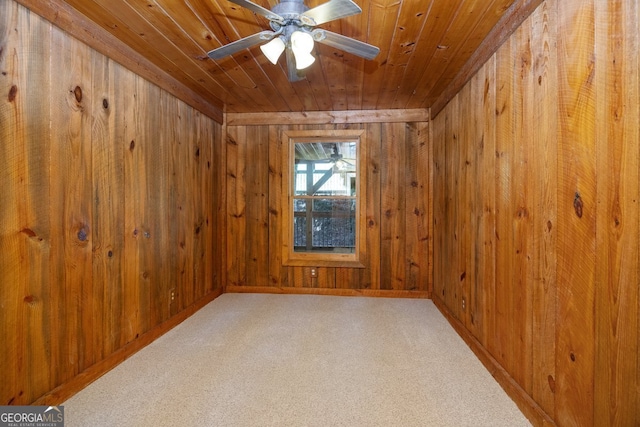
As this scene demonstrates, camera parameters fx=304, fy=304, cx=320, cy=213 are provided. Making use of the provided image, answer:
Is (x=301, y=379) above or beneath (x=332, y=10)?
beneath

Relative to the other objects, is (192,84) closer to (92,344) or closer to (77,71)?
(77,71)

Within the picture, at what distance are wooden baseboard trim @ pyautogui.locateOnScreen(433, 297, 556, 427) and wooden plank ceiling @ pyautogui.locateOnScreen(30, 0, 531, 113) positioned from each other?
208 centimetres

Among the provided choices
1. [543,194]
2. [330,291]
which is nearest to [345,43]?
[543,194]

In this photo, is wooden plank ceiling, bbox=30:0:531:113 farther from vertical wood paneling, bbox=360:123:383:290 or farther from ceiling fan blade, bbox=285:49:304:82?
vertical wood paneling, bbox=360:123:383:290

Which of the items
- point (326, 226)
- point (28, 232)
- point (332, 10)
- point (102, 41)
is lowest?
point (326, 226)

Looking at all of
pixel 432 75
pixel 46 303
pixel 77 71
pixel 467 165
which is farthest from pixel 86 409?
pixel 432 75

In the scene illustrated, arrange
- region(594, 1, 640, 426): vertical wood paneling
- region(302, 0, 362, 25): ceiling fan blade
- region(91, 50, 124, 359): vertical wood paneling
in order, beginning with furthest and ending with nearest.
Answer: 1. region(91, 50, 124, 359): vertical wood paneling
2. region(302, 0, 362, 25): ceiling fan blade
3. region(594, 1, 640, 426): vertical wood paneling

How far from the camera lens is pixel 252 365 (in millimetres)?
2070

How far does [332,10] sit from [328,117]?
235 cm

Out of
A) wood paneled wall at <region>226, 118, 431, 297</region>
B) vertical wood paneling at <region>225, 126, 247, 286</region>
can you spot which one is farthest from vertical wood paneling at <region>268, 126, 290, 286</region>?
vertical wood paneling at <region>225, 126, 247, 286</region>

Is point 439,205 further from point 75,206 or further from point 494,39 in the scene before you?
point 75,206

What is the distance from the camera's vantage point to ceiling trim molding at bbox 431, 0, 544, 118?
1.61m

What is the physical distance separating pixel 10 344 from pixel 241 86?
97.8 inches

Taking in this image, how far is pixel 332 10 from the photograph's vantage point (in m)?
1.36
